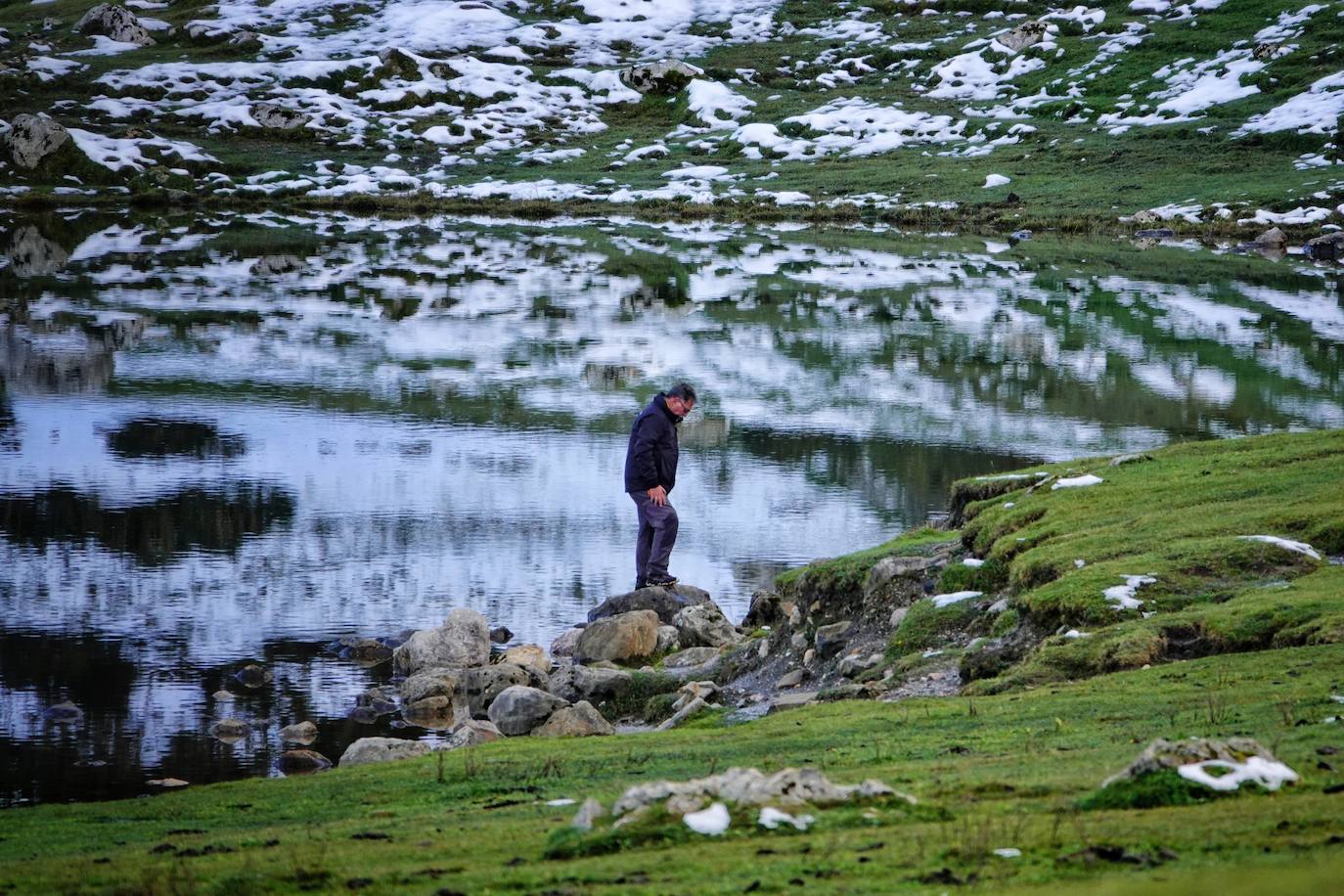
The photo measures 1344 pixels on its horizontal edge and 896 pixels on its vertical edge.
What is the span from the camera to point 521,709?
72.6 feet

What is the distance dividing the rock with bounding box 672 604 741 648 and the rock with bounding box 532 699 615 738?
20.9 ft

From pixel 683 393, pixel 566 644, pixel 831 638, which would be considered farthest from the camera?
pixel 566 644

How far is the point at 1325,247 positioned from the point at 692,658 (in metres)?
103

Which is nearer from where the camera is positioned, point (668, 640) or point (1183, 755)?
point (1183, 755)

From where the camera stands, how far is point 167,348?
6412 cm

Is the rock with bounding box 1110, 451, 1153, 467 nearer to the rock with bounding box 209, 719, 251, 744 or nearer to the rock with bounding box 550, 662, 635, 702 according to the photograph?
the rock with bounding box 550, 662, 635, 702

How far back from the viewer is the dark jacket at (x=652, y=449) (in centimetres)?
2855

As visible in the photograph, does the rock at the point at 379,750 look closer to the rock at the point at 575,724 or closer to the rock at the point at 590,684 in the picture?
the rock at the point at 575,724

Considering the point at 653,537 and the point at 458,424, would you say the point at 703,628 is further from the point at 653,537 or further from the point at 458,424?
the point at 458,424

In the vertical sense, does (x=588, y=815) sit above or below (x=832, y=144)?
below

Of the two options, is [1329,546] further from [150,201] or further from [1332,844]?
[150,201]

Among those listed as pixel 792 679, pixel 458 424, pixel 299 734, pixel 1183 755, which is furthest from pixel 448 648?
pixel 458 424

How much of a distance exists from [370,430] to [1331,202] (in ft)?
342

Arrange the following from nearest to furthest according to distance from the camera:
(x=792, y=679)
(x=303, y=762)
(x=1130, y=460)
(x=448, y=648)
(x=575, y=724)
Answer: (x=575, y=724) < (x=303, y=762) < (x=792, y=679) < (x=448, y=648) < (x=1130, y=460)
